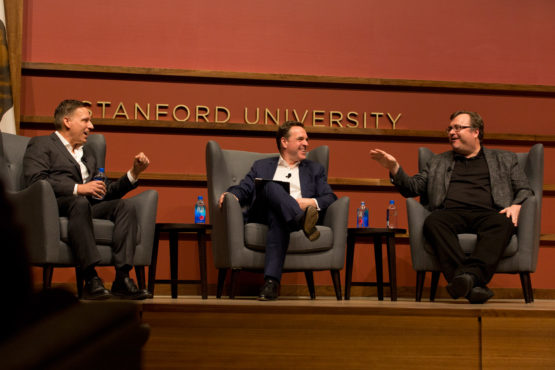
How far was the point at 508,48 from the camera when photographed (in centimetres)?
488

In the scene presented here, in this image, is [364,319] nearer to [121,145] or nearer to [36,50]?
[121,145]

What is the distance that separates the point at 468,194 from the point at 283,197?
1.17m

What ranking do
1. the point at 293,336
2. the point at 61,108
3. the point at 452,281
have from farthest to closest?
1. the point at 61,108
2. the point at 452,281
3. the point at 293,336

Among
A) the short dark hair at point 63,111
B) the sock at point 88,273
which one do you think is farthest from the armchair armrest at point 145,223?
the short dark hair at point 63,111

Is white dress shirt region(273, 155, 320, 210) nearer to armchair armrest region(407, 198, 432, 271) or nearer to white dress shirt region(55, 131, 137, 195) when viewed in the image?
armchair armrest region(407, 198, 432, 271)

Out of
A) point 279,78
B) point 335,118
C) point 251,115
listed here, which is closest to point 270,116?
point 251,115

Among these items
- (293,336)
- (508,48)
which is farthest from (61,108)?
(508,48)

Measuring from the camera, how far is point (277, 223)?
3416 mm

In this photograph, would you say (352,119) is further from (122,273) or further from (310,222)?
(122,273)

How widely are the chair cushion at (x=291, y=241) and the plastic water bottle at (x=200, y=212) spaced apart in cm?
80

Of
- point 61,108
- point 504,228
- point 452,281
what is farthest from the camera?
point 61,108

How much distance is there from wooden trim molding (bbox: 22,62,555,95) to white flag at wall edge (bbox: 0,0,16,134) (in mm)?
140

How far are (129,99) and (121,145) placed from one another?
0.35 metres

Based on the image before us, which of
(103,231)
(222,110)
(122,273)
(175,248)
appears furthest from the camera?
(222,110)
